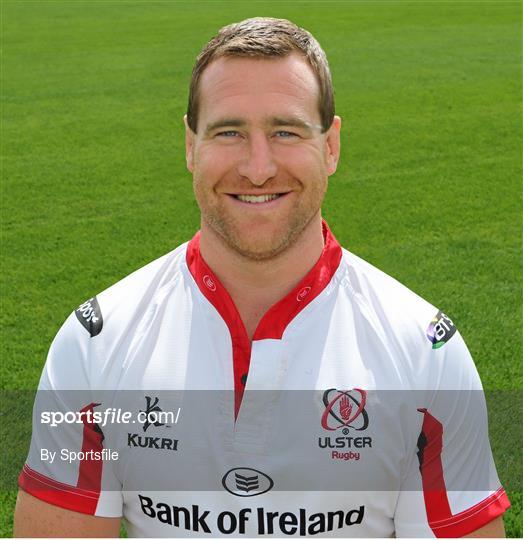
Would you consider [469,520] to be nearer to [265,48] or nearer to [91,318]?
[91,318]

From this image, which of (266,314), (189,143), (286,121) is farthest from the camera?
(189,143)

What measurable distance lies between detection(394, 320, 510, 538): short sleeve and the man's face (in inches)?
21.0

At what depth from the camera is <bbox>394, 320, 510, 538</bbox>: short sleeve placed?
2158 mm

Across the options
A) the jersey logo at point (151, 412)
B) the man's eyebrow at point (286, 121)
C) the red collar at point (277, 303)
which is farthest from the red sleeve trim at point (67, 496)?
the man's eyebrow at point (286, 121)

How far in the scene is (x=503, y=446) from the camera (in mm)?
4270

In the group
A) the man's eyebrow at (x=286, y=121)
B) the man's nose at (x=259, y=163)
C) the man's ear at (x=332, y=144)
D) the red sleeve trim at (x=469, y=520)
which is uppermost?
the man's ear at (x=332, y=144)

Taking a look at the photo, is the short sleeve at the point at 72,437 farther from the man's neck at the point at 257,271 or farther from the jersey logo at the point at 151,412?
the man's neck at the point at 257,271

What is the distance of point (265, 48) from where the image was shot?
2.21 m

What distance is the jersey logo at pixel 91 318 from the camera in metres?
2.27

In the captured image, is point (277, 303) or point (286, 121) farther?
point (277, 303)

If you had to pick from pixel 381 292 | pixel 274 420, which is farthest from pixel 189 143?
pixel 274 420

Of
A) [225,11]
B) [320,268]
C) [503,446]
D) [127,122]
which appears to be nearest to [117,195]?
[127,122]

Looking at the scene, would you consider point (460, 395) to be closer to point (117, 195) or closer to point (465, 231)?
point (465, 231)

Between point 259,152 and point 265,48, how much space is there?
281 mm
